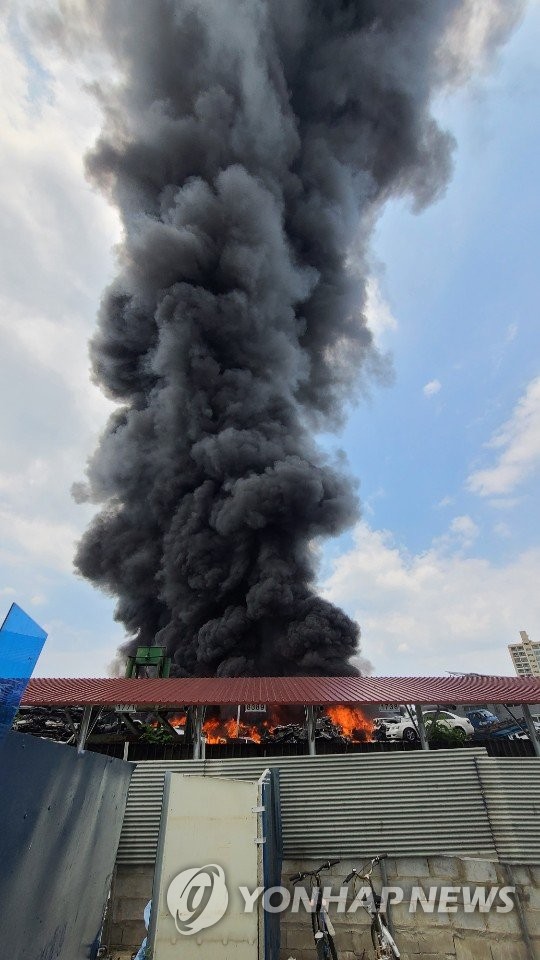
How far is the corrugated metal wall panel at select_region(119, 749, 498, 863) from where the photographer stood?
319 inches

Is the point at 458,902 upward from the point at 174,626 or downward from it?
downward

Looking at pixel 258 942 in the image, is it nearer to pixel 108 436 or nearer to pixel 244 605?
pixel 244 605

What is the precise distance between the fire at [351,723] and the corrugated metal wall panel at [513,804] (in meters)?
8.66

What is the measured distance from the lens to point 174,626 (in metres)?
28.6

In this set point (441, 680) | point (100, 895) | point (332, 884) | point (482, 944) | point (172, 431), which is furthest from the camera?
point (172, 431)

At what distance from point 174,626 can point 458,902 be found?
23.1 meters

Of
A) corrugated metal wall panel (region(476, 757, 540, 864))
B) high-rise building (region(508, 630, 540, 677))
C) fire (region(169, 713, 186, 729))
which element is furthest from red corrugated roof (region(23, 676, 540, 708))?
high-rise building (region(508, 630, 540, 677))

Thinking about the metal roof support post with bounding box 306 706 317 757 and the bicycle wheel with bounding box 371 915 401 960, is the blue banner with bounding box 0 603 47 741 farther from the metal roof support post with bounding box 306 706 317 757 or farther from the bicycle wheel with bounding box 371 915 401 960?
the metal roof support post with bounding box 306 706 317 757

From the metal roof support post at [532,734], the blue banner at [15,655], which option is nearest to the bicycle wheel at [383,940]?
the metal roof support post at [532,734]

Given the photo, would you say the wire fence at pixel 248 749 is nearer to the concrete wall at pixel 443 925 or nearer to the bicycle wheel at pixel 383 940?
the concrete wall at pixel 443 925

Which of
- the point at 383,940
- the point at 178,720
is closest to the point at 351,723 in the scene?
the point at 178,720

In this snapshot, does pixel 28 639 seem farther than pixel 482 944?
No

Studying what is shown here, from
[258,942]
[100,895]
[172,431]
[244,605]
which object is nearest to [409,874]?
[258,942]

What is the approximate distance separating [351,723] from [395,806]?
902cm
